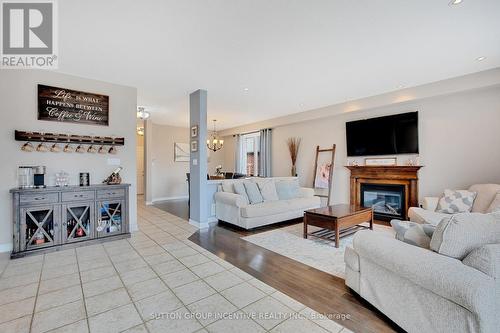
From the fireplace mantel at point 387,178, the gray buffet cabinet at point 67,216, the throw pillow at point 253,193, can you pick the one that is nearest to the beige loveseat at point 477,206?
the fireplace mantel at point 387,178

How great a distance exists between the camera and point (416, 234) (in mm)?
1899

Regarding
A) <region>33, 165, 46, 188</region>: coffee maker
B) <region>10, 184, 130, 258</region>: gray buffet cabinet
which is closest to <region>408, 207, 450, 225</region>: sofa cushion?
<region>10, 184, 130, 258</region>: gray buffet cabinet

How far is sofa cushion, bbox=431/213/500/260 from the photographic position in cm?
149

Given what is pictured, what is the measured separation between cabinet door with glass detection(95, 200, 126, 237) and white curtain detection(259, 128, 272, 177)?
15.8ft

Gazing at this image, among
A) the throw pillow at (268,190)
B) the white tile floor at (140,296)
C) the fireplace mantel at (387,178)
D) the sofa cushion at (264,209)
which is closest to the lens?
the white tile floor at (140,296)

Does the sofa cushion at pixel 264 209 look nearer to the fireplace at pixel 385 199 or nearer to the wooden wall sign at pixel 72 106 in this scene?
the fireplace at pixel 385 199

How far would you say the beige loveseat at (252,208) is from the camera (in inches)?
168

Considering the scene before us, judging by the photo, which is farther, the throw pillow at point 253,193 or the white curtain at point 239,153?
the white curtain at point 239,153

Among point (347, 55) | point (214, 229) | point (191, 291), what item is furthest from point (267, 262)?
point (347, 55)

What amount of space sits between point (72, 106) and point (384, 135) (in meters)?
6.09

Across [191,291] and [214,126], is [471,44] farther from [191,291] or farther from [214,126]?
[214,126]

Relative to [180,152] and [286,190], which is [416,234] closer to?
[286,190]

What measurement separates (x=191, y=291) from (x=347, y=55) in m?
3.51

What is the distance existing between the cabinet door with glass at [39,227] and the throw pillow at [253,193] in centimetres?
308
